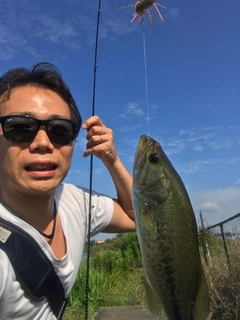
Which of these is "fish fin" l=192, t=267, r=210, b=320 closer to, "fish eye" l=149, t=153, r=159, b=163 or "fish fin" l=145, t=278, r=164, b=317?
"fish fin" l=145, t=278, r=164, b=317

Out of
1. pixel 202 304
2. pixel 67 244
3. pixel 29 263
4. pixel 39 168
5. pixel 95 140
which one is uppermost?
pixel 95 140

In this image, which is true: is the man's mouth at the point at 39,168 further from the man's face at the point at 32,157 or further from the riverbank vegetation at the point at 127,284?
the riverbank vegetation at the point at 127,284

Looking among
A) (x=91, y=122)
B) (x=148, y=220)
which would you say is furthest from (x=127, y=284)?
(x=148, y=220)

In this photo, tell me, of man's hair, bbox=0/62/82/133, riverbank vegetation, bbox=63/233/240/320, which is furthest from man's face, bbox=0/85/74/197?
riverbank vegetation, bbox=63/233/240/320

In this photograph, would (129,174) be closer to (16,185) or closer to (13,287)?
(16,185)

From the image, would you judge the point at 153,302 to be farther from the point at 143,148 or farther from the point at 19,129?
the point at 19,129

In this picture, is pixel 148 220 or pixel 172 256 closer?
pixel 172 256

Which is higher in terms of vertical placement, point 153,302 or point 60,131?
point 60,131
